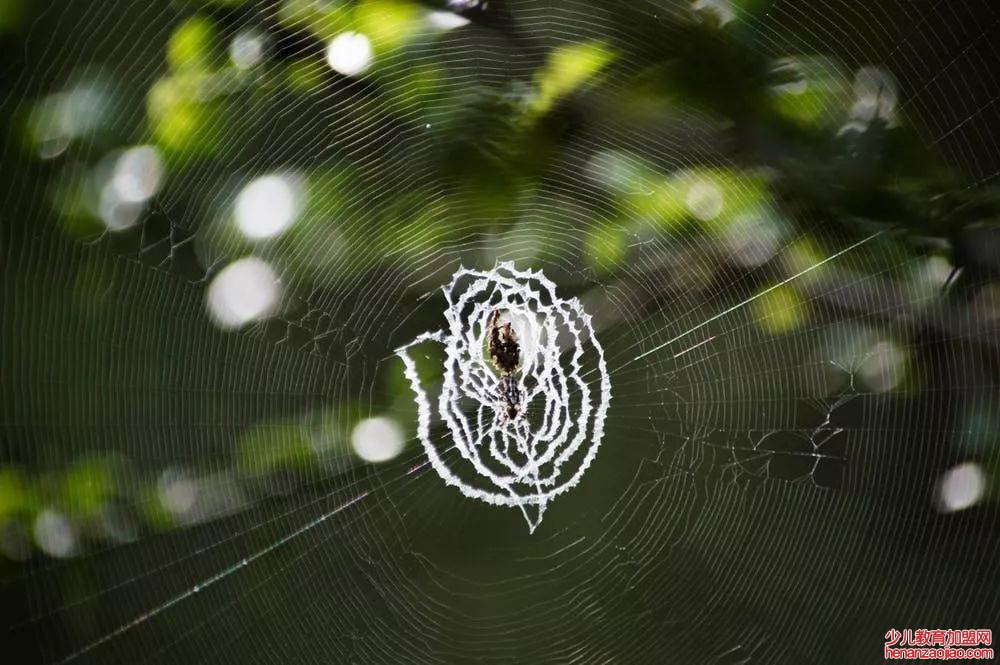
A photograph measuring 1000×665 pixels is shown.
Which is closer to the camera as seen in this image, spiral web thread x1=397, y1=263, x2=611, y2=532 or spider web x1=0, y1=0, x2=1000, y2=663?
spider web x1=0, y1=0, x2=1000, y2=663

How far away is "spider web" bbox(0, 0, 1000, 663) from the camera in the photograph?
2059mm

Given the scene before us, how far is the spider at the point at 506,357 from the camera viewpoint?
8.65 ft

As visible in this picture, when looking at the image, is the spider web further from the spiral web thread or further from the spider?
the spider

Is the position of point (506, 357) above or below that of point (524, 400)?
above

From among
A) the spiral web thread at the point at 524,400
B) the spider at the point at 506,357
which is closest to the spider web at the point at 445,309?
the spiral web thread at the point at 524,400

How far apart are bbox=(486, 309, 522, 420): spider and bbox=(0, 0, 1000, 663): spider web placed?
0.20 meters

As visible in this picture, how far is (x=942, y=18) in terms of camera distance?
228 centimetres

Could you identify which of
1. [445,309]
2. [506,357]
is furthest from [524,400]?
[445,309]

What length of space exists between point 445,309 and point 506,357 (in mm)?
233

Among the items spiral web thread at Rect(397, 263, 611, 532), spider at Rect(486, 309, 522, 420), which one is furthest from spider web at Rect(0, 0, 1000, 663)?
spider at Rect(486, 309, 522, 420)

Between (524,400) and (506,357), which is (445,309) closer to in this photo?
(506,357)

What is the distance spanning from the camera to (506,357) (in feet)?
8.65

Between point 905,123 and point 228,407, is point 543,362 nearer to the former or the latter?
point 228,407

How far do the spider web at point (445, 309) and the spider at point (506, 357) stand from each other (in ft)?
0.67
